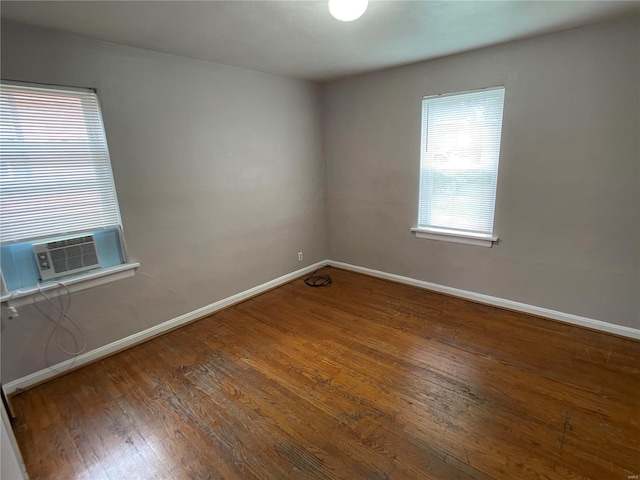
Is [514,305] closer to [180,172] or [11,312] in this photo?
[180,172]

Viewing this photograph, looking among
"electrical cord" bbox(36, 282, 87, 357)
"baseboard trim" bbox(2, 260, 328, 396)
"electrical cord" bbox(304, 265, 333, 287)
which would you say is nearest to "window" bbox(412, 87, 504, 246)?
"electrical cord" bbox(304, 265, 333, 287)

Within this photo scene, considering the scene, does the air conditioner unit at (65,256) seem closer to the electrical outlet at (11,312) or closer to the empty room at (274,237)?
the empty room at (274,237)

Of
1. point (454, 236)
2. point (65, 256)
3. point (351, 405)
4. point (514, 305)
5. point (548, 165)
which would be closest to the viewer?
point (351, 405)

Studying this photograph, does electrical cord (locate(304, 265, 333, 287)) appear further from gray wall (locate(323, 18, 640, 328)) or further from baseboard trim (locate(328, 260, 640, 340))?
gray wall (locate(323, 18, 640, 328))

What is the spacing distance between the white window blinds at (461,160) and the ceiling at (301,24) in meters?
0.49

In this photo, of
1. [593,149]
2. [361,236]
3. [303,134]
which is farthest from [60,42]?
[593,149]

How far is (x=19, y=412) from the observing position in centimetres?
209

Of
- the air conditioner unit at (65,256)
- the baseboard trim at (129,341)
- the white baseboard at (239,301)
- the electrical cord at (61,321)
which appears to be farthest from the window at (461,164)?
the electrical cord at (61,321)

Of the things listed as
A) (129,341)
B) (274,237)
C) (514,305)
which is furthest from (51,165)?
(514,305)

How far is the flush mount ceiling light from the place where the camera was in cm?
174

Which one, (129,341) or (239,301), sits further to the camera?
(239,301)

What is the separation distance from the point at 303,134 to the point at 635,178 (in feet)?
10.5

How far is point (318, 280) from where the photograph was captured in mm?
4160

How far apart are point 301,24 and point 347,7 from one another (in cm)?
53
